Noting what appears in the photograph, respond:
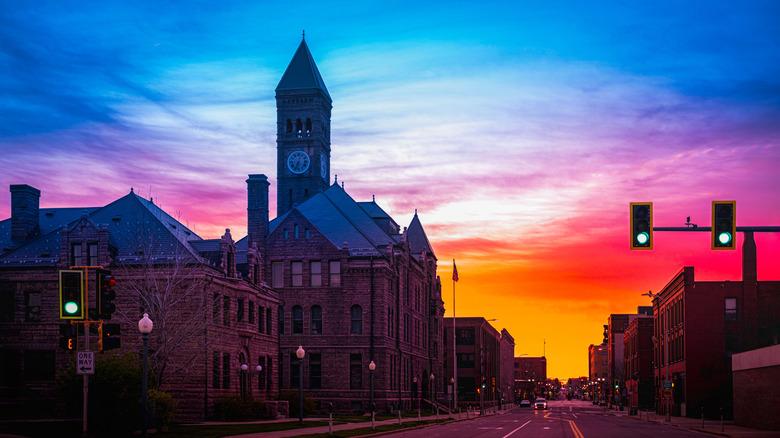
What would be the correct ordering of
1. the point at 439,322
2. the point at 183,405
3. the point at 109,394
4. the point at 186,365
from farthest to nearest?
the point at 439,322, the point at 183,405, the point at 186,365, the point at 109,394

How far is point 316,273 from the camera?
7388cm

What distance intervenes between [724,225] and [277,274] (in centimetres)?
5680

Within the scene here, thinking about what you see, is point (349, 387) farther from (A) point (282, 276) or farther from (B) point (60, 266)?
(B) point (60, 266)

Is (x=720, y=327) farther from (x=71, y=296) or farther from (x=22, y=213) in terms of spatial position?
(x=71, y=296)

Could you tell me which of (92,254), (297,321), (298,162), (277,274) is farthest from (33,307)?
(298,162)

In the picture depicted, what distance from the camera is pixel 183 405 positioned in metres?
47.2

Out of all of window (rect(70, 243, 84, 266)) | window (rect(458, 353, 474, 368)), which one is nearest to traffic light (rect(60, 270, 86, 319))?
window (rect(70, 243, 84, 266))

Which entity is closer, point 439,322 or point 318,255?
point 318,255

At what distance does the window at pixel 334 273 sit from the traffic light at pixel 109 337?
156 feet

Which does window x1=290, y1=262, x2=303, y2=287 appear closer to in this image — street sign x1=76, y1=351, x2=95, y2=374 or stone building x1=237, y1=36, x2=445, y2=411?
stone building x1=237, y1=36, x2=445, y2=411

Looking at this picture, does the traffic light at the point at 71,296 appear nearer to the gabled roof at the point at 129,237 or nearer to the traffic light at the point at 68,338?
the traffic light at the point at 68,338

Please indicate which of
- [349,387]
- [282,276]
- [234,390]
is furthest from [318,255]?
[234,390]

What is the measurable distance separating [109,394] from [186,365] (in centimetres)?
1116

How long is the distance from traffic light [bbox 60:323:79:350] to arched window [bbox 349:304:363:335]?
160 feet
